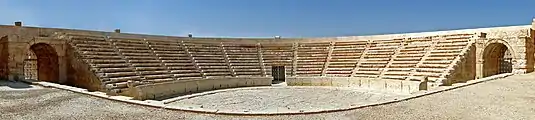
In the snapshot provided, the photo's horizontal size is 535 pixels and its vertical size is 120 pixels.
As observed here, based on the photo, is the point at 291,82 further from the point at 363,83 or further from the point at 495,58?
the point at 495,58

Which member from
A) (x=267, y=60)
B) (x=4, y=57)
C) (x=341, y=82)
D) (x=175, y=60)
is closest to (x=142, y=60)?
(x=175, y=60)

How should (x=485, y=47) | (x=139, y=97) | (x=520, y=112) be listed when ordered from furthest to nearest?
(x=485, y=47) → (x=139, y=97) → (x=520, y=112)

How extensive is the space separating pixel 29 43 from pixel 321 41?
2047 centimetres

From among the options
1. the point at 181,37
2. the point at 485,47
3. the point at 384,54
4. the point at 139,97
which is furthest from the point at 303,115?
the point at 181,37

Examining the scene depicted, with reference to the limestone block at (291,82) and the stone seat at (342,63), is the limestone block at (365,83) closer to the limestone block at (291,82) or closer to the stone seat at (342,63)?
the stone seat at (342,63)

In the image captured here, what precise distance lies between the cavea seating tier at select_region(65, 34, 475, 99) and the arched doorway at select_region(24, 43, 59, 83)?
49.8 inches

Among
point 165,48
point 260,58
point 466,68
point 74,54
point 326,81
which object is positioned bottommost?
point 326,81

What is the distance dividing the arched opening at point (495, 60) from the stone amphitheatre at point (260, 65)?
0.06m

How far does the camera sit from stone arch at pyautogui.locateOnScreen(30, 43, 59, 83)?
1967cm

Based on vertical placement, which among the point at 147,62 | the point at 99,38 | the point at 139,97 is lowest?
the point at 139,97

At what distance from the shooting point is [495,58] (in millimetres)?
22906

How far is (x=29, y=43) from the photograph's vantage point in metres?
18.1

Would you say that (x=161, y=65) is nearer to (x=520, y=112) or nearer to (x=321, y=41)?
(x=321, y=41)

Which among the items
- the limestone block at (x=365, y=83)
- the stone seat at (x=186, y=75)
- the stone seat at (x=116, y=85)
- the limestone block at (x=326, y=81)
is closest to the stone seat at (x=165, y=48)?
the stone seat at (x=186, y=75)
